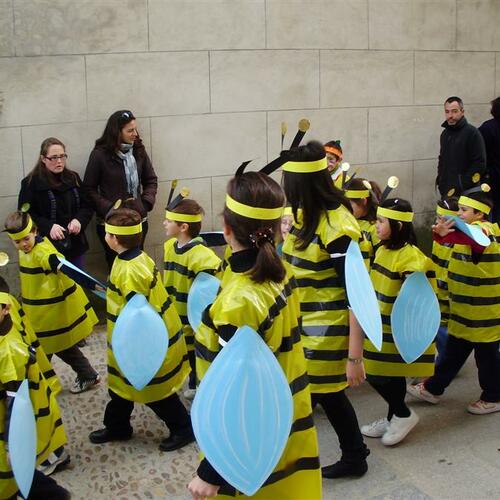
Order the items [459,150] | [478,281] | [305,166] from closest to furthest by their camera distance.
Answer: [305,166] < [478,281] < [459,150]

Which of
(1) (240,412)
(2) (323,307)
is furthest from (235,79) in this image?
(1) (240,412)

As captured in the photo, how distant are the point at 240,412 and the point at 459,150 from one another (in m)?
5.83

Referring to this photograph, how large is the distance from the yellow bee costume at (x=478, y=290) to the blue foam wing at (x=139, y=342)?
6.39 feet

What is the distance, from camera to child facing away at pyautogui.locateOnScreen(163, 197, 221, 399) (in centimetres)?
459

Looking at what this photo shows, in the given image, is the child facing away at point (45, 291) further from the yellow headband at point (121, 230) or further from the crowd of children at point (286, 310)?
the yellow headband at point (121, 230)

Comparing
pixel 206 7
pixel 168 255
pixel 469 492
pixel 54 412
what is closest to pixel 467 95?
pixel 206 7

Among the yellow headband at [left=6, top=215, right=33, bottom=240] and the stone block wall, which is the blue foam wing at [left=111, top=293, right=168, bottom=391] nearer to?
the yellow headband at [left=6, top=215, right=33, bottom=240]

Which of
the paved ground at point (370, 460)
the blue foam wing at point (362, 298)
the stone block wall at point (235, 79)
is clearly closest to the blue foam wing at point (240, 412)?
the blue foam wing at point (362, 298)

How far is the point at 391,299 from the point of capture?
4.30m

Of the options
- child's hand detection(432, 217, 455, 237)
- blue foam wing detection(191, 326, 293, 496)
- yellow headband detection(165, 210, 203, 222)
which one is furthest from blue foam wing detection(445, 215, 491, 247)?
blue foam wing detection(191, 326, 293, 496)

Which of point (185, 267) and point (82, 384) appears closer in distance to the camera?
point (185, 267)

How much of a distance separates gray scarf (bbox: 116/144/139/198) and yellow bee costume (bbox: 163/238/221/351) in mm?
1620

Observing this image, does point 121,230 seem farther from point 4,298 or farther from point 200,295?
point 4,298

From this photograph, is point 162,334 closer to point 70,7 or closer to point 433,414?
point 433,414
